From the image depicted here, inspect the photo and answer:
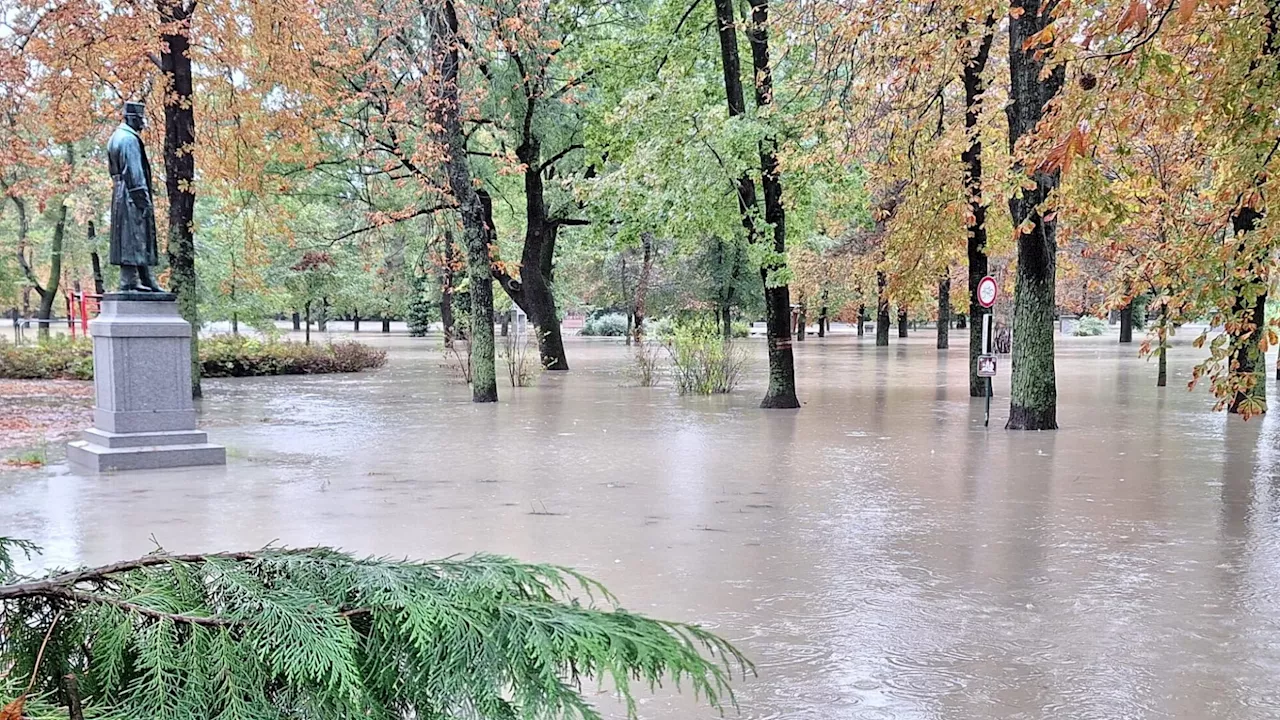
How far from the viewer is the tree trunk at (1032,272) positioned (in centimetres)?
1334

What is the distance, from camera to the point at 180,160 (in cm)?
1823

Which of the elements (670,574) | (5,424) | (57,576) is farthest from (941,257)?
(57,576)

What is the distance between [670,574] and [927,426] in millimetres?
9697

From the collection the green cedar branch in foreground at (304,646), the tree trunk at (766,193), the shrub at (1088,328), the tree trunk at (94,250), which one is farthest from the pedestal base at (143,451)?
the shrub at (1088,328)

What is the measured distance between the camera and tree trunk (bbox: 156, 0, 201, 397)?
1759 cm

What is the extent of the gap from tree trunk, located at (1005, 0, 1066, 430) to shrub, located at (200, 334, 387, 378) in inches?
784

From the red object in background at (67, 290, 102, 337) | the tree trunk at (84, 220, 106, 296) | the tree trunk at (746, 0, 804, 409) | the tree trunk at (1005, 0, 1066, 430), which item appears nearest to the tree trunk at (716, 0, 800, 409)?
the tree trunk at (746, 0, 804, 409)

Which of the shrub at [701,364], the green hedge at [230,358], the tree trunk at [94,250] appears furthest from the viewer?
the tree trunk at [94,250]

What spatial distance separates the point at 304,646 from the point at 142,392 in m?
10.6

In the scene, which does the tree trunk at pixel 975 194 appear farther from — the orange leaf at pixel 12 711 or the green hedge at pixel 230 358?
the green hedge at pixel 230 358

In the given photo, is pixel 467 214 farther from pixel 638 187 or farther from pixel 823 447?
pixel 823 447

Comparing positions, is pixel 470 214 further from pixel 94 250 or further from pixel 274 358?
pixel 94 250

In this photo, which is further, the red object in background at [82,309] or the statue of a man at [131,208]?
the red object in background at [82,309]

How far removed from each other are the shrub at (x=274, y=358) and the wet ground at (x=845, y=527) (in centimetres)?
1094
